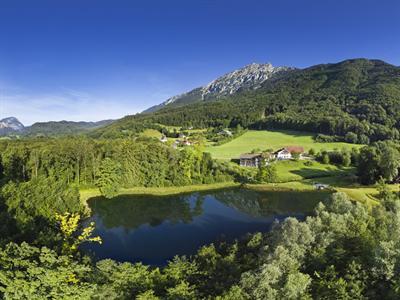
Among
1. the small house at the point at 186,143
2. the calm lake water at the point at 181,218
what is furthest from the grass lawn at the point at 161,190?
the small house at the point at 186,143

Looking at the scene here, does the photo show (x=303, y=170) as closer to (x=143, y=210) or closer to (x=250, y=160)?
(x=250, y=160)

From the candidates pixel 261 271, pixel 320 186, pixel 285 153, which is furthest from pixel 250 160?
pixel 261 271

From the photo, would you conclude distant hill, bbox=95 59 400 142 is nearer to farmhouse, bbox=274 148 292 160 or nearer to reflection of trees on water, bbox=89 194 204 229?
farmhouse, bbox=274 148 292 160

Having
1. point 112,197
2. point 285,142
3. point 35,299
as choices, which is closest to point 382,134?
point 285,142

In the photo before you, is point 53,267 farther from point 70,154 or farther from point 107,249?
point 70,154

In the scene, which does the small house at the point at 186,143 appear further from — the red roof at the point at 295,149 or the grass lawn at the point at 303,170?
the grass lawn at the point at 303,170

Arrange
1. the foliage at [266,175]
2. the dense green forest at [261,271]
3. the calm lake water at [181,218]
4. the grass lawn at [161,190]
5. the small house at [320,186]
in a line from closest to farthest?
the dense green forest at [261,271] < the calm lake water at [181,218] < the grass lawn at [161,190] < the small house at [320,186] < the foliage at [266,175]
